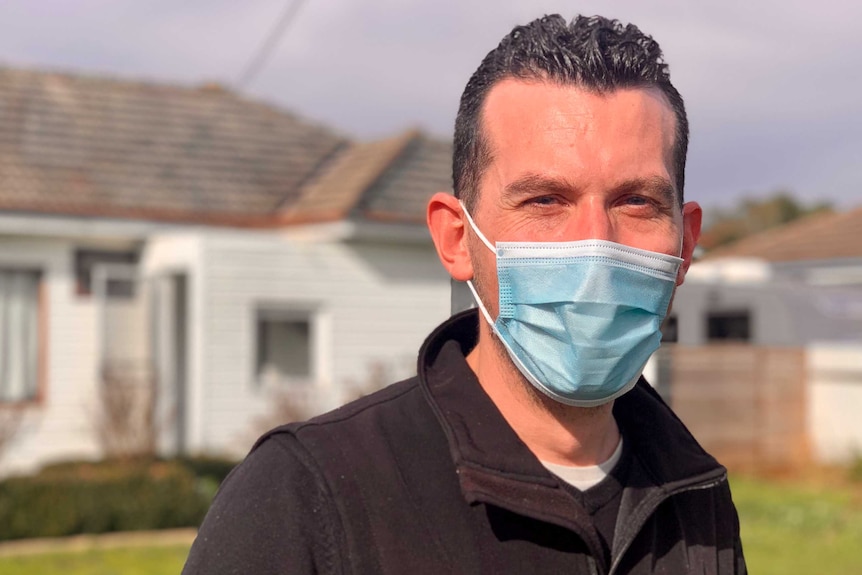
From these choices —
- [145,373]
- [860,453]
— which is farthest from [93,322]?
[860,453]

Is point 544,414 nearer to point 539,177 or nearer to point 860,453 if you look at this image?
point 539,177

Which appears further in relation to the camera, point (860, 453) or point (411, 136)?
point (411, 136)

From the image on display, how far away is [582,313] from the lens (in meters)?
2.30

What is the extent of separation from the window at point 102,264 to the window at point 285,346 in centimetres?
197

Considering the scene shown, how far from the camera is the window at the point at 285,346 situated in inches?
614

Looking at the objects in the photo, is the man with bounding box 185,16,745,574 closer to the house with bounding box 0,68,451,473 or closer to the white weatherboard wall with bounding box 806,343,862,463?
the house with bounding box 0,68,451,473

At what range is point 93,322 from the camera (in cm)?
1572

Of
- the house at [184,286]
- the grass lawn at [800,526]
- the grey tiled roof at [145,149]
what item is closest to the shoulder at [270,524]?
the grass lawn at [800,526]

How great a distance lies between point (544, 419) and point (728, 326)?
701 inches

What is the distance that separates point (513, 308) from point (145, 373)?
13923mm

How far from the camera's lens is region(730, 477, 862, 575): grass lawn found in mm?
9906

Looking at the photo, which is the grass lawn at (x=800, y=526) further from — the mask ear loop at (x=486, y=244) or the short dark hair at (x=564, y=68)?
the short dark hair at (x=564, y=68)

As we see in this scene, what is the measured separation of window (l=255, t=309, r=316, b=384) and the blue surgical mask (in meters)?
13.3

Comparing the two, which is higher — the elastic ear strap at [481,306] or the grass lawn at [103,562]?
the elastic ear strap at [481,306]
